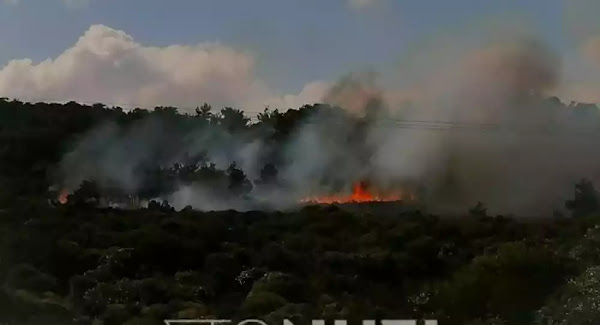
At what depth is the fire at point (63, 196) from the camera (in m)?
3.18

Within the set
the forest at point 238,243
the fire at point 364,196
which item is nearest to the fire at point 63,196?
the forest at point 238,243

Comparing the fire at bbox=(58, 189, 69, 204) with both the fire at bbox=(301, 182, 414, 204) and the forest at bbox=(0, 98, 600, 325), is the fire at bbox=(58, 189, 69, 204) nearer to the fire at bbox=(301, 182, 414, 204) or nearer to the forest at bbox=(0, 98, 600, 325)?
the forest at bbox=(0, 98, 600, 325)

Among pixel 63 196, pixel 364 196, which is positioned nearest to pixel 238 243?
pixel 364 196

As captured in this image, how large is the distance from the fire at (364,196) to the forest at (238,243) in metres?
0.04

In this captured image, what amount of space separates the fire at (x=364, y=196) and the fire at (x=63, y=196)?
103 centimetres

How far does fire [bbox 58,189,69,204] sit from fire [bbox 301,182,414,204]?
103 centimetres

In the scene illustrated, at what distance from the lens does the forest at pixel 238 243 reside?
2965mm

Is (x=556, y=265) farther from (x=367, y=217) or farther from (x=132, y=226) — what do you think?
(x=132, y=226)

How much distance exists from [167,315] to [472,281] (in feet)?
3.94

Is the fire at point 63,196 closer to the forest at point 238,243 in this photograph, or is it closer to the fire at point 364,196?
the forest at point 238,243

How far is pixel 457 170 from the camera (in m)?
3.21

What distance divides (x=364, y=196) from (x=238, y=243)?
558mm

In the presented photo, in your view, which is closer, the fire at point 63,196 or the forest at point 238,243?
the forest at point 238,243

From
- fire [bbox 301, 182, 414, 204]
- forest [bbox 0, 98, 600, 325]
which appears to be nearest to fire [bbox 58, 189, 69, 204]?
forest [bbox 0, 98, 600, 325]
